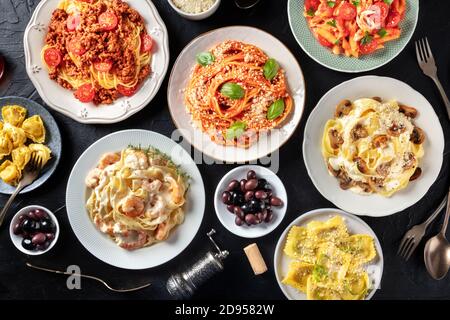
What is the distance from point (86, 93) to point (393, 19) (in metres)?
2.54

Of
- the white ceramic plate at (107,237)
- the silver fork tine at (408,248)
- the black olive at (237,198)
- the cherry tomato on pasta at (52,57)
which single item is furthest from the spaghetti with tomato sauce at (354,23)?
the cherry tomato on pasta at (52,57)

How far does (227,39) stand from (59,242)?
88.2 inches

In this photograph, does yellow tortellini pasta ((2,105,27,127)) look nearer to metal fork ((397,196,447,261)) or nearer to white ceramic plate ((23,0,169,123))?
white ceramic plate ((23,0,169,123))

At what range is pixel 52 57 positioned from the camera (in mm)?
4117

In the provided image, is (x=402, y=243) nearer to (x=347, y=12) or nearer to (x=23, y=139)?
(x=347, y=12)

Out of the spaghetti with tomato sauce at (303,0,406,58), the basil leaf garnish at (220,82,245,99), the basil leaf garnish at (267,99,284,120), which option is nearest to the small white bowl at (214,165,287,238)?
the basil leaf garnish at (267,99,284,120)

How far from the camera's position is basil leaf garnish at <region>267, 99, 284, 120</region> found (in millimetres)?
3963

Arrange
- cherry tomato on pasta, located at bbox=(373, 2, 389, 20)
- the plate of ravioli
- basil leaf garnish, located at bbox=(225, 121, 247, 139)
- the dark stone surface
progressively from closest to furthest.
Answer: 1. cherry tomato on pasta, located at bbox=(373, 2, 389, 20)
2. basil leaf garnish, located at bbox=(225, 121, 247, 139)
3. the plate of ravioli
4. the dark stone surface

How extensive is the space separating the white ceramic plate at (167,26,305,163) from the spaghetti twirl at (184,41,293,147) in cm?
6

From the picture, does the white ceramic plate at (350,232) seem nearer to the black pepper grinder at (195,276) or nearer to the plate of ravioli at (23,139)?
the black pepper grinder at (195,276)

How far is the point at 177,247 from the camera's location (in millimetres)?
4125

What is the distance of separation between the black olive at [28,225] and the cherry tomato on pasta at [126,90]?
1.29m
